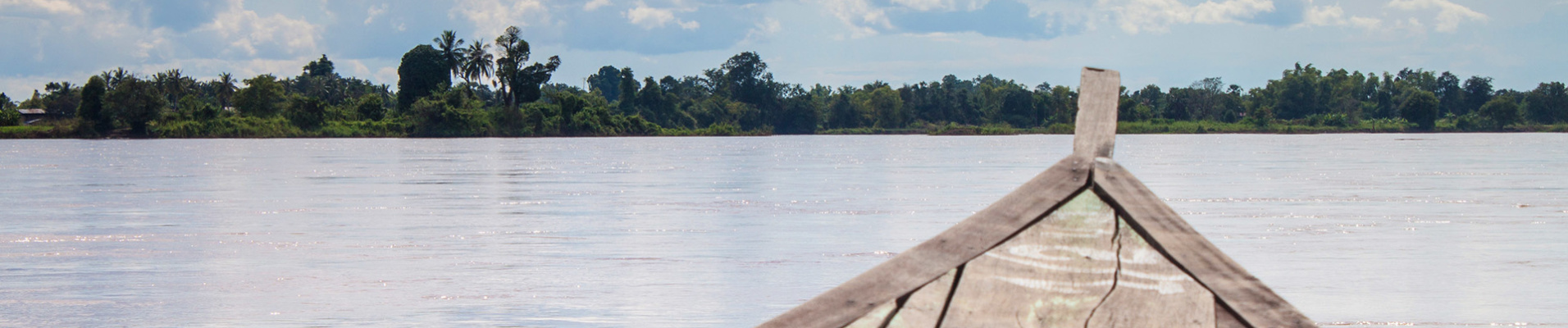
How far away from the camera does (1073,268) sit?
6.54ft

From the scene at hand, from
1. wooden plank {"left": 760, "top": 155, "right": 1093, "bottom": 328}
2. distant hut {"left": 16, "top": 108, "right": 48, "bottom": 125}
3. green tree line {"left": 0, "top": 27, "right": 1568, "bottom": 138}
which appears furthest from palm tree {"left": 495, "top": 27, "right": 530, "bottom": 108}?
wooden plank {"left": 760, "top": 155, "right": 1093, "bottom": 328}

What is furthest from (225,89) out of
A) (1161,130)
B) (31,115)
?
(1161,130)

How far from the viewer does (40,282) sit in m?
7.76

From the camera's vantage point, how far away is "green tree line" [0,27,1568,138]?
77188 millimetres

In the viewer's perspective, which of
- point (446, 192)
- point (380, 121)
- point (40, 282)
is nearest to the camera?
point (40, 282)

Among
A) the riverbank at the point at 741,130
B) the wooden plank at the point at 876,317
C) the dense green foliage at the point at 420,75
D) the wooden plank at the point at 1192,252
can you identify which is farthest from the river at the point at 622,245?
the dense green foliage at the point at 420,75

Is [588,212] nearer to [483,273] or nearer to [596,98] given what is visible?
[483,273]

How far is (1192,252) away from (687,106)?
99.0 meters

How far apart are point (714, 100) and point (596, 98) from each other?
14.1m

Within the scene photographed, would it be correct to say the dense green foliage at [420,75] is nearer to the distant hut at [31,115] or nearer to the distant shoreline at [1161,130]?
the distant shoreline at [1161,130]

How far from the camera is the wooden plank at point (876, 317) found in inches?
77.6

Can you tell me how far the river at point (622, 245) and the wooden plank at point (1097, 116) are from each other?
449 centimetres

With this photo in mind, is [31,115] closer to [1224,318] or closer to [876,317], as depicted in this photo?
[876,317]

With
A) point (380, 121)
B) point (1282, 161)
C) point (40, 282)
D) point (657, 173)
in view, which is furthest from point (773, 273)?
point (380, 121)
